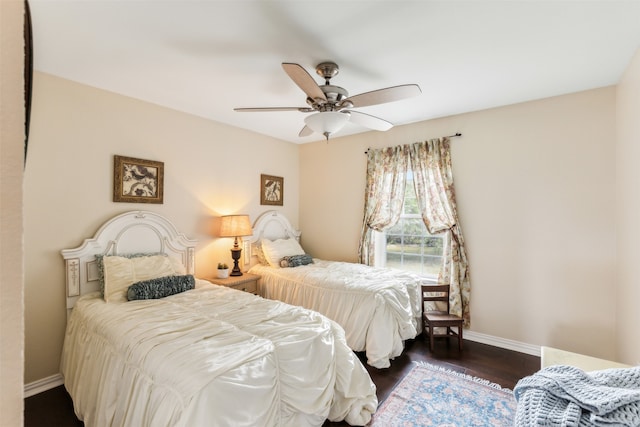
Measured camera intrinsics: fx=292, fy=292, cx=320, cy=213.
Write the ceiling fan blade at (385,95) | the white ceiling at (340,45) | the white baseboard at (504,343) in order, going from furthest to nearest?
the white baseboard at (504,343), the ceiling fan blade at (385,95), the white ceiling at (340,45)

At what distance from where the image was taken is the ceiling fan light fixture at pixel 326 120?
7.25ft

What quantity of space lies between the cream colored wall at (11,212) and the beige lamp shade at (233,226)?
10.3ft

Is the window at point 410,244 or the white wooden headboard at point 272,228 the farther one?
the white wooden headboard at point 272,228

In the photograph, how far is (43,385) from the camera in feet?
7.82

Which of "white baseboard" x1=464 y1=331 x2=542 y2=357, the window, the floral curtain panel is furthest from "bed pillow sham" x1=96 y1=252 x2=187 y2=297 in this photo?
"white baseboard" x1=464 y1=331 x2=542 y2=357

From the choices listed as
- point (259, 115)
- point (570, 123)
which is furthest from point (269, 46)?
point (570, 123)

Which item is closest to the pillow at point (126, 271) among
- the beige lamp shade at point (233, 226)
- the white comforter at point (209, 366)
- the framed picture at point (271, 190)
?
the white comforter at point (209, 366)

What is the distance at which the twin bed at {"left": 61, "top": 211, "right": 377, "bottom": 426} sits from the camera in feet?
4.54

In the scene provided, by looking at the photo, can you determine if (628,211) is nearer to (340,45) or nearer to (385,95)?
(385,95)

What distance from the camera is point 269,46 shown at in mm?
2014

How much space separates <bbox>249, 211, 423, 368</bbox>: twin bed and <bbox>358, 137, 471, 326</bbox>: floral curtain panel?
424 millimetres

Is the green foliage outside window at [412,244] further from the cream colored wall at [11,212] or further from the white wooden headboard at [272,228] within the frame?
the cream colored wall at [11,212]

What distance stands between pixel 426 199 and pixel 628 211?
5.62 feet

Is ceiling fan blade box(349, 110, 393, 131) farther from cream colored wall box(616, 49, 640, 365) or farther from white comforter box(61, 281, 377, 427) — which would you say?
cream colored wall box(616, 49, 640, 365)
